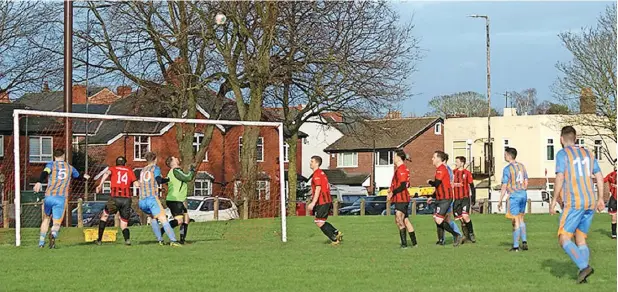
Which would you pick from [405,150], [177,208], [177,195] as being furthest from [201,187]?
[405,150]

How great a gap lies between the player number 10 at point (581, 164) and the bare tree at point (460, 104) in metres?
92.1

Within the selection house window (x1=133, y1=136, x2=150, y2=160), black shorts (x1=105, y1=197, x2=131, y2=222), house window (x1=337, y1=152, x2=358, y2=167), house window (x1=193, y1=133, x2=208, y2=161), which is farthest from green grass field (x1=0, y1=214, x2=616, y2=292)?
house window (x1=337, y1=152, x2=358, y2=167)

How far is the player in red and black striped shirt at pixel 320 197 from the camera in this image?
18.4 metres

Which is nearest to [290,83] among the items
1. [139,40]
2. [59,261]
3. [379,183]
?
[139,40]

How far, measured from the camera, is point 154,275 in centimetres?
1260

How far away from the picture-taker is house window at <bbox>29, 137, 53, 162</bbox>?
41.0 meters

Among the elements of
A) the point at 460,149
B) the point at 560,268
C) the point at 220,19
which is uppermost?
the point at 220,19

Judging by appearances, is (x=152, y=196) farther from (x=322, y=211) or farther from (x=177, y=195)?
(x=322, y=211)

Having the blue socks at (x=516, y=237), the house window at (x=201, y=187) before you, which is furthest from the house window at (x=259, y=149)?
the blue socks at (x=516, y=237)

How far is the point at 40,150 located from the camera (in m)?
42.0

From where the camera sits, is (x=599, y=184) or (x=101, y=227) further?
(x=101, y=227)

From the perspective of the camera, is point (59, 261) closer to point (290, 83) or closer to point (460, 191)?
point (460, 191)

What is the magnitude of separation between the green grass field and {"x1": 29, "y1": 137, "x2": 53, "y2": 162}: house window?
20.8 meters

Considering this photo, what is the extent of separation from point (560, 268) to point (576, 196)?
7.07 ft
